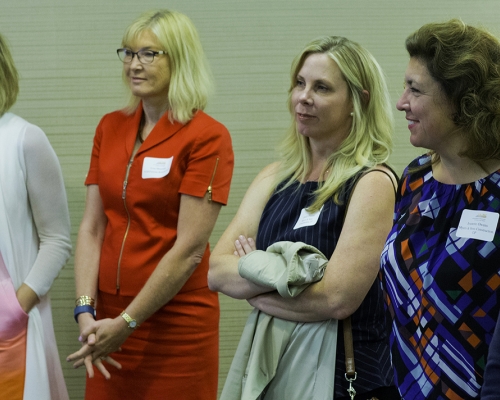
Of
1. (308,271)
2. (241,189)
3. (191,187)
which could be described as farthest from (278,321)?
(241,189)

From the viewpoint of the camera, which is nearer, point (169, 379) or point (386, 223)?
point (386, 223)

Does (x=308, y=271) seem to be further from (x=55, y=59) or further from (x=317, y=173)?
(x=55, y=59)

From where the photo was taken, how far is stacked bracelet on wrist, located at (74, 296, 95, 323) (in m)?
2.67

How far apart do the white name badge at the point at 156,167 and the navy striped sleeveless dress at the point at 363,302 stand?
535 mm

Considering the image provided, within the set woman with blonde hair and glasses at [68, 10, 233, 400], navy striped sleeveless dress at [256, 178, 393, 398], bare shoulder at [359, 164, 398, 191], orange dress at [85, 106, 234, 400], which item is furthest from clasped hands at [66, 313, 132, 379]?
bare shoulder at [359, 164, 398, 191]

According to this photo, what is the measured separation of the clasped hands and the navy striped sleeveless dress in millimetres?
668

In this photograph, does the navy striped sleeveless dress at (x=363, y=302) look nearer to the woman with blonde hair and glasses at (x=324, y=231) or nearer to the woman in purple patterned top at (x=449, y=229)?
the woman with blonde hair and glasses at (x=324, y=231)

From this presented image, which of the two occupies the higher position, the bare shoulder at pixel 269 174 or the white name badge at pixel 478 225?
the white name badge at pixel 478 225

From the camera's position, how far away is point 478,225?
66.5 inches

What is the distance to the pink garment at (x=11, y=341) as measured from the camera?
8.34 ft

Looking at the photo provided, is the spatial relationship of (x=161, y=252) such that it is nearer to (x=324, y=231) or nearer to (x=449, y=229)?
(x=324, y=231)

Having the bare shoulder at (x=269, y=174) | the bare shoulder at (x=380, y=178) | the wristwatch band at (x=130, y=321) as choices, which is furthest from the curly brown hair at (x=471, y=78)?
the wristwatch band at (x=130, y=321)

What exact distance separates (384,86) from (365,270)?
0.61 m

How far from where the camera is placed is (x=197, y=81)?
276 cm
